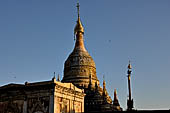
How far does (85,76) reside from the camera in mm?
60219

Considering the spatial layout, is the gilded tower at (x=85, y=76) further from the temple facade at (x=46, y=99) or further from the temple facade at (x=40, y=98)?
the temple facade at (x=40, y=98)

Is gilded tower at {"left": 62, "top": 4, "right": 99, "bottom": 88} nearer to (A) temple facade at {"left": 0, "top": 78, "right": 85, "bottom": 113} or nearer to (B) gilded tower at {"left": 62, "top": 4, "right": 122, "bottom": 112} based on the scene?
(B) gilded tower at {"left": 62, "top": 4, "right": 122, "bottom": 112}

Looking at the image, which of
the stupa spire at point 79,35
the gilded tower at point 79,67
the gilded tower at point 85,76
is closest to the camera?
the gilded tower at point 85,76

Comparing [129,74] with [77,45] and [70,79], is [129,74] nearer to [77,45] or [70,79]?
[70,79]

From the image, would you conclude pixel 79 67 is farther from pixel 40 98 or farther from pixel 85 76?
pixel 40 98

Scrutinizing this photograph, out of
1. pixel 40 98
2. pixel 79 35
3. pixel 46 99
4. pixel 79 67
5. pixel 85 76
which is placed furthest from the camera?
pixel 79 35

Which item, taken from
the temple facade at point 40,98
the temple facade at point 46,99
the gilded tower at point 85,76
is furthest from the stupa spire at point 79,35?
the temple facade at point 40,98

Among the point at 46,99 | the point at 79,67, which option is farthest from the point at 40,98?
the point at 79,67

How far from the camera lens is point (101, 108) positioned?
52.3m

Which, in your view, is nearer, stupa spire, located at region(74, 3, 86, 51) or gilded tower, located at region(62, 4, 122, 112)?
gilded tower, located at region(62, 4, 122, 112)

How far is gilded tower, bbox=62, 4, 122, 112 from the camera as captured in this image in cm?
5447

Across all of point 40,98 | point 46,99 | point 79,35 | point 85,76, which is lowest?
point 46,99

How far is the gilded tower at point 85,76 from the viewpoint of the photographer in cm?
5447

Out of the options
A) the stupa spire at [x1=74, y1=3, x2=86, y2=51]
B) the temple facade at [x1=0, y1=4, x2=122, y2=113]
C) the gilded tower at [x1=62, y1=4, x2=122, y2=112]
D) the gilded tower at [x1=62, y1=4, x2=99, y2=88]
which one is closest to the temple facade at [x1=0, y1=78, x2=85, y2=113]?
the temple facade at [x1=0, y1=4, x2=122, y2=113]
